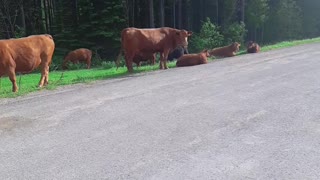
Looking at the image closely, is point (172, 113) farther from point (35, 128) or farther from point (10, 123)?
point (10, 123)

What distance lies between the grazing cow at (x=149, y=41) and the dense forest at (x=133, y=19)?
10.3 metres

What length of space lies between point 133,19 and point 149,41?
17747 millimetres

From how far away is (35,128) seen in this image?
6332mm

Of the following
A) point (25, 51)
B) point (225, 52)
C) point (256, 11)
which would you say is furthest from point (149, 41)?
point (256, 11)

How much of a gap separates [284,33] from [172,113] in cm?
4074

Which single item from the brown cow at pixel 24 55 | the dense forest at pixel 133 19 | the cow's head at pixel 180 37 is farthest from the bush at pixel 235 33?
the brown cow at pixel 24 55

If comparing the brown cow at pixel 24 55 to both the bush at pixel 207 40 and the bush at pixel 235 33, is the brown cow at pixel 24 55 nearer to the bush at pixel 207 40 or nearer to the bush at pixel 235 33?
the bush at pixel 207 40

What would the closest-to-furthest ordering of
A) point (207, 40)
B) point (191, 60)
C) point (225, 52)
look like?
point (191, 60)
point (225, 52)
point (207, 40)

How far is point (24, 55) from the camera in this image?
1093cm

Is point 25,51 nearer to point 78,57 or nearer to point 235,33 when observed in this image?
point 78,57

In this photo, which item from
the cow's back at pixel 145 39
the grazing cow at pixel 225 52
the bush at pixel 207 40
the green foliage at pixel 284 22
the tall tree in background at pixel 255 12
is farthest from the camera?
the green foliage at pixel 284 22

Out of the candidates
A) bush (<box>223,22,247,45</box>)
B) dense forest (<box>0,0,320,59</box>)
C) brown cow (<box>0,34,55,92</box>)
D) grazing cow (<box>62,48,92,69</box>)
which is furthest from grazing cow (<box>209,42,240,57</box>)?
bush (<box>223,22,247,45</box>)

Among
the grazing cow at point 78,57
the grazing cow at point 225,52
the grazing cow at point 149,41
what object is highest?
the grazing cow at point 149,41

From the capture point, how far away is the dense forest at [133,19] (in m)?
29.0
